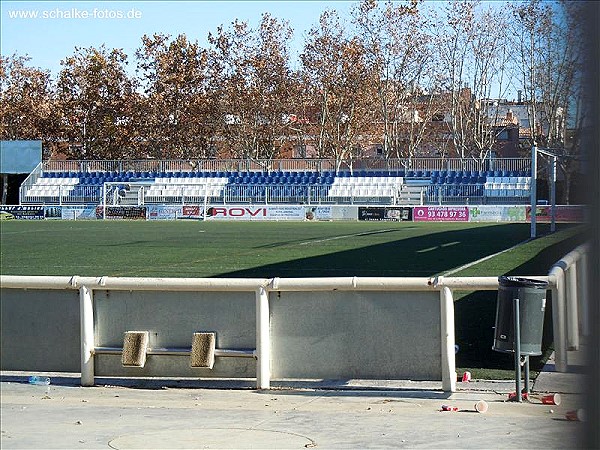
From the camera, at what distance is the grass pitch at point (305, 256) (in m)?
11.2

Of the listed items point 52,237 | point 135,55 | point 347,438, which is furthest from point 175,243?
point 135,55

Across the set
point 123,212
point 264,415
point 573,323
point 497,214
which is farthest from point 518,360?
point 123,212

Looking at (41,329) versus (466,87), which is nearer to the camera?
(41,329)

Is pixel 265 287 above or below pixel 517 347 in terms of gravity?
above

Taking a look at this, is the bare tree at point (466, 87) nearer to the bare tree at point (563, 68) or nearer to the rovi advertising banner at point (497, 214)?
the rovi advertising banner at point (497, 214)

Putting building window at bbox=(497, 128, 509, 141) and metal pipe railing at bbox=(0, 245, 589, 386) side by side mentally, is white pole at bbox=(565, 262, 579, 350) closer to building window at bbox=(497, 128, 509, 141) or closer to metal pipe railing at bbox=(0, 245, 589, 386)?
metal pipe railing at bbox=(0, 245, 589, 386)

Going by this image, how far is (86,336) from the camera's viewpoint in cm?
805

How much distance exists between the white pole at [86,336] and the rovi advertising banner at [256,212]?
38.3 m

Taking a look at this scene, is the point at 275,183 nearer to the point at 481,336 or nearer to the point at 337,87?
the point at 337,87

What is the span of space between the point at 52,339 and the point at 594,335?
7.63 metres

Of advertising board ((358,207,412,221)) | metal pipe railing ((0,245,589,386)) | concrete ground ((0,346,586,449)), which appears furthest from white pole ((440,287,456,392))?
advertising board ((358,207,412,221))

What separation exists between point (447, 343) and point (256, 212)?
40.3m

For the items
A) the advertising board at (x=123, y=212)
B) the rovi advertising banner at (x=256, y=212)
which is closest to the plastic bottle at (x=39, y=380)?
the rovi advertising banner at (x=256, y=212)

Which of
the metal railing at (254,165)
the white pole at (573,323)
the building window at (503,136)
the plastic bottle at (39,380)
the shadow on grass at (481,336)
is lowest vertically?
the plastic bottle at (39,380)
